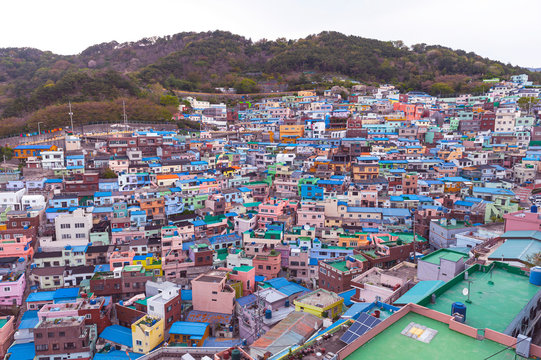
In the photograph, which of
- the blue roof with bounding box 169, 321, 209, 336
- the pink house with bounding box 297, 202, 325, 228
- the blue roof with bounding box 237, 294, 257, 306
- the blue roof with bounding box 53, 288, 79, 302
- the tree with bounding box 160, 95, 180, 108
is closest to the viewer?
the blue roof with bounding box 169, 321, 209, 336

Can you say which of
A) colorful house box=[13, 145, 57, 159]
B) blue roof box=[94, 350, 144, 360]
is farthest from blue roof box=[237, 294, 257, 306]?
colorful house box=[13, 145, 57, 159]

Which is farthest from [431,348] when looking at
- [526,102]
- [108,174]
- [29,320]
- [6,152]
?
[526,102]

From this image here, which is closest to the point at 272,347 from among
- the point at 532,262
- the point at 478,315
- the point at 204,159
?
the point at 478,315

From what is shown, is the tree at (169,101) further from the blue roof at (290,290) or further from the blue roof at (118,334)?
the blue roof at (290,290)

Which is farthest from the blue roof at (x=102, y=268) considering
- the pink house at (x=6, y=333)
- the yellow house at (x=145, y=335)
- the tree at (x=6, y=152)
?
the tree at (x=6, y=152)

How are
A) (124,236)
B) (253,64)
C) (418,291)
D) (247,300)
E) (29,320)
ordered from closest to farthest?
1. (418,291)
2. (29,320)
3. (247,300)
4. (124,236)
5. (253,64)

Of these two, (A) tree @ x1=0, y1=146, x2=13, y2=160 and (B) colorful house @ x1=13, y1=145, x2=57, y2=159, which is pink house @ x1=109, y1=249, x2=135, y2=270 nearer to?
(B) colorful house @ x1=13, y1=145, x2=57, y2=159

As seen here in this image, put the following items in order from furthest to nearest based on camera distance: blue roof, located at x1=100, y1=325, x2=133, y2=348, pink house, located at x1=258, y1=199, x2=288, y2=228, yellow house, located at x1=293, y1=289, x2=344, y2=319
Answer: pink house, located at x1=258, y1=199, x2=288, y2=228, blue roof, located at x1=100, y1=325, x2=133, y2=348, yellow house, located at x1=293, y1=289, x2=344, y2=319

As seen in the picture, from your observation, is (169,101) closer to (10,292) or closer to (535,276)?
(10,292)
